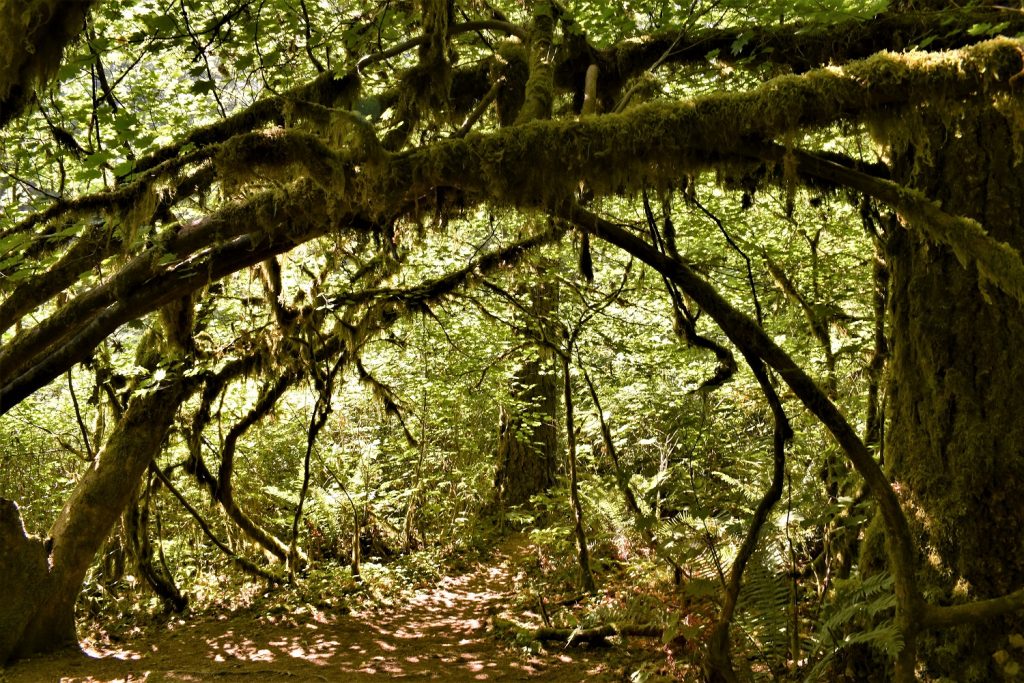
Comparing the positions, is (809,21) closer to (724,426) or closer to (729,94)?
(729,94)

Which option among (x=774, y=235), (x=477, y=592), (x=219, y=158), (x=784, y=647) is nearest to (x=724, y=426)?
(x=774, y=235)

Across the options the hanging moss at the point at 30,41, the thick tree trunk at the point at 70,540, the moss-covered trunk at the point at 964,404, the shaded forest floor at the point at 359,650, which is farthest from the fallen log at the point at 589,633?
the hanging moss at the point at 30,41

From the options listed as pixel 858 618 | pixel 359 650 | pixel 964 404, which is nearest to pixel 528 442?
pixel 359 650

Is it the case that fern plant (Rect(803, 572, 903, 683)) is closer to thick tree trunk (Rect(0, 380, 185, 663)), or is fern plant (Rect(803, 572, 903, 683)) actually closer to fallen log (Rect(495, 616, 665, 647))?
fallen log (Rect(495, 616, 665, 647))

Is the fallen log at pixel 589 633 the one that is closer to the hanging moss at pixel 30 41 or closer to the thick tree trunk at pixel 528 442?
the thick tree trunk at pixel 528 442

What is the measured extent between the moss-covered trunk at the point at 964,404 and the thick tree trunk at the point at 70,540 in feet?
24.8

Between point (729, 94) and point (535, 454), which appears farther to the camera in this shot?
point (535, 454)

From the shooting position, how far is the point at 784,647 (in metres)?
4.68

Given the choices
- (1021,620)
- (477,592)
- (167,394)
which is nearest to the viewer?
(1021,620)

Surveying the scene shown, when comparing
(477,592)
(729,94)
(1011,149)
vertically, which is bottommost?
(477,592)

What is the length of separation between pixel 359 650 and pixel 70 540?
11.1ft

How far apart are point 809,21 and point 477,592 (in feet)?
24.0

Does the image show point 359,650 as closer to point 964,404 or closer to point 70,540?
point 70,540

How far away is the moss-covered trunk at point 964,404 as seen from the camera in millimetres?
3797
